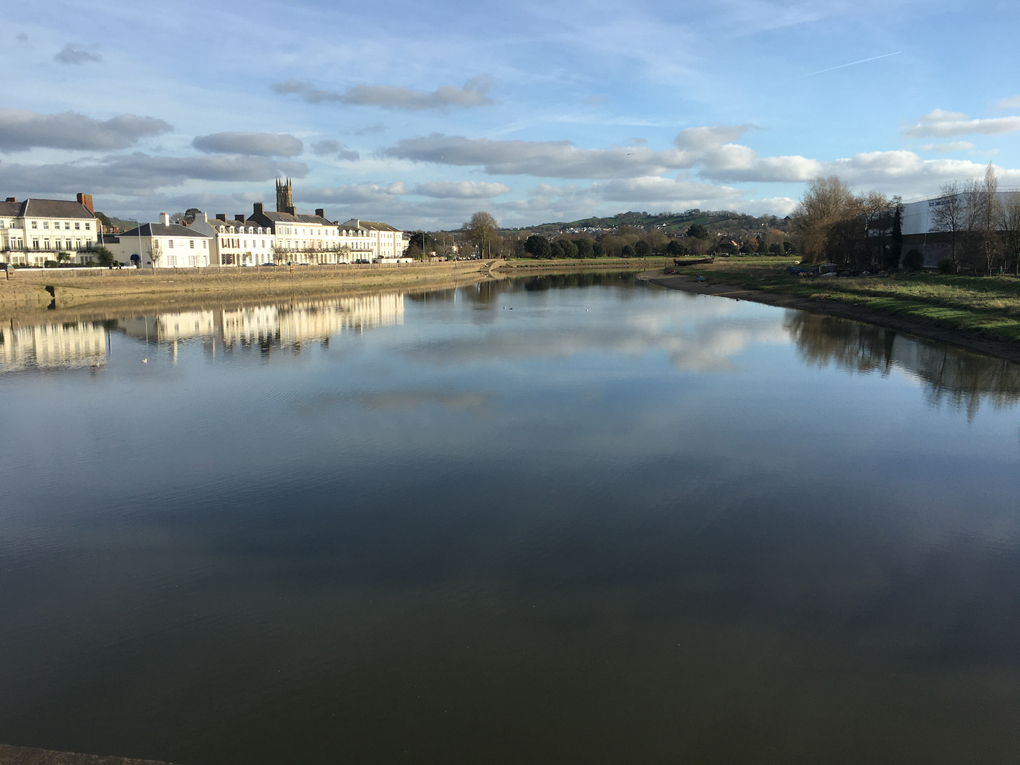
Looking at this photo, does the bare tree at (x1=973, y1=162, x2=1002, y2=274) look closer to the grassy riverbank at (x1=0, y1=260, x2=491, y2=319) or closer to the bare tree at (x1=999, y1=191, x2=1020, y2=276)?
the bare tree at (x1=999, y1=191, x2=1020, y2=276)

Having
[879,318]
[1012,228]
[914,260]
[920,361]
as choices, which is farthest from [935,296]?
[914,260]

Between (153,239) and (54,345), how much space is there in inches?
1218

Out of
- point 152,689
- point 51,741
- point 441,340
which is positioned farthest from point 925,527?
point 441,340

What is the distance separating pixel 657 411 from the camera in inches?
570

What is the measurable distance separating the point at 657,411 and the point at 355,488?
23.4ft

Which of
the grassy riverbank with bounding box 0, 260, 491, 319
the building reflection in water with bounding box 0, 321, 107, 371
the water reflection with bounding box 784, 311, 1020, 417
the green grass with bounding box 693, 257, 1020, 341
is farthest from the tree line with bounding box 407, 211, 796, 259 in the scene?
the water reflection with bounding box 784, 311, 1020, 417

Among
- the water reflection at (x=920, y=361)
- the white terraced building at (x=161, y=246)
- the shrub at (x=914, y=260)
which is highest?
the white terraced building at (x=161, y=246)

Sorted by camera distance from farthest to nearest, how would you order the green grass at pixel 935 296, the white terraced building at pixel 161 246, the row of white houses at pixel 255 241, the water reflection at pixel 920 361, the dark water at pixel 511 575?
the row of white houses at pixel 255 241
the white terraced building at pixel 161 246
the green grass at pixel 935 296
the water reflection at pixel 920 361
the dark water at pixel 511 575

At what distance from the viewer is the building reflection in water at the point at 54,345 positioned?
2054 cm

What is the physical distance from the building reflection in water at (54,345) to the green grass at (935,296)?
98.7 ft

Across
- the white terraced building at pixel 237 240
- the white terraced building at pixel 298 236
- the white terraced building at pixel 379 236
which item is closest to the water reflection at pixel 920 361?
the white terraced building at pixel 237 240

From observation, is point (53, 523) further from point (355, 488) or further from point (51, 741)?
point (51, 741)

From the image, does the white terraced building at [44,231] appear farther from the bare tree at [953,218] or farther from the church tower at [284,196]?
the bare tree at [953,218]

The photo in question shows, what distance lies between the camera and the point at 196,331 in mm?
28859
